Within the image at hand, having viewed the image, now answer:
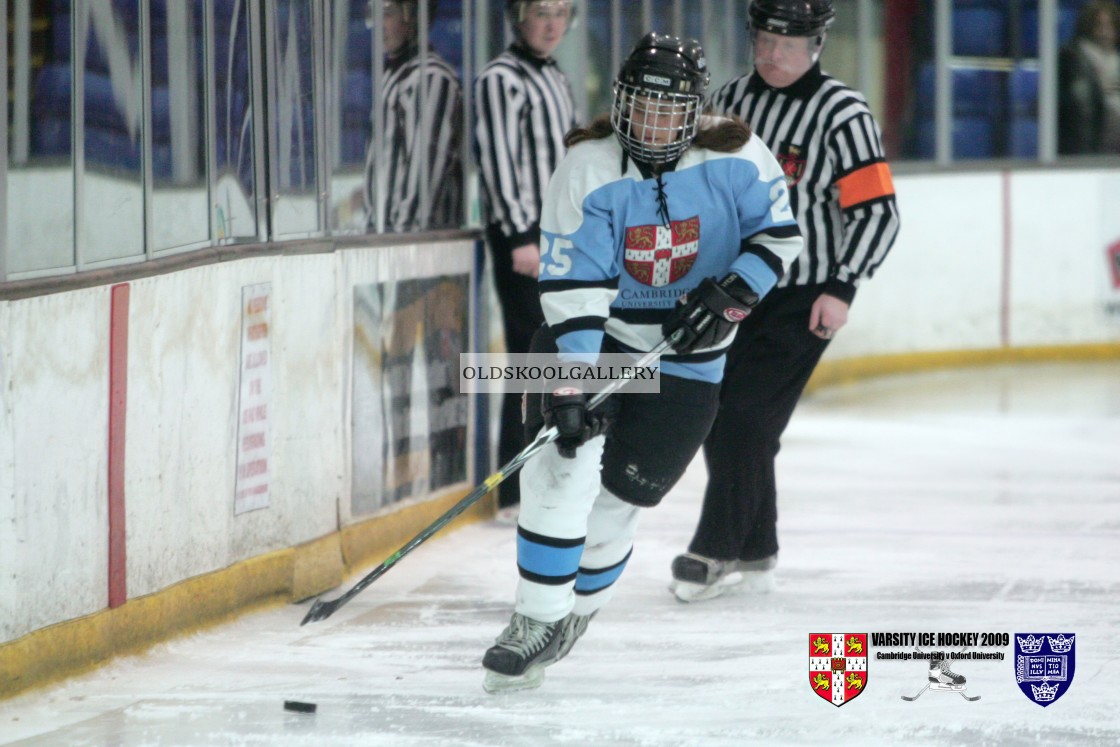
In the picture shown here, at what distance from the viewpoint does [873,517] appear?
468cm

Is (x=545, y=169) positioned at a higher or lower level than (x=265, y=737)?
higher

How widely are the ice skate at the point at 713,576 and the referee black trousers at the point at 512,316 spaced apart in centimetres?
93

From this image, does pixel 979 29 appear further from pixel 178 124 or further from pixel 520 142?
pixel 178 124

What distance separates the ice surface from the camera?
2807 millimetres

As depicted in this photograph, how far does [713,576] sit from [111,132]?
5.31 ft

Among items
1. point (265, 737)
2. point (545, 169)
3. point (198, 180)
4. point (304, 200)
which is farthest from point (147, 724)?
point (545, 169)

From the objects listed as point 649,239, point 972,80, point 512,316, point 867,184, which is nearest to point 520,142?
point 512,316

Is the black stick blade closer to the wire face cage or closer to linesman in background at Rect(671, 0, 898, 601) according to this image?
linesman in background at Rect(671, 0, 898, 601)

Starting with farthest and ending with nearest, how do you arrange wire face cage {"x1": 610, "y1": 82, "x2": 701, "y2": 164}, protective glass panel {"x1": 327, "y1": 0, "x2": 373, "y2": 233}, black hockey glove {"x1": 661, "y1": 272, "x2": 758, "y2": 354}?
protective glass panel {"x1": 327, "y1": 0, "x2": 373, "y2": 233}, black hockey glove {"x1": 661, "y1": 272, "x2": 758, "y2": 354}, wire face cage {"x1": 610, "y1": 82, "x2": 701, "y2": 164}

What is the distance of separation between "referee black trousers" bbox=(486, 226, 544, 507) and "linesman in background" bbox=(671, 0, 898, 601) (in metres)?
0.95

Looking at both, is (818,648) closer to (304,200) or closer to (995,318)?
(304,200)

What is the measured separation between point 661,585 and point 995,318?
175 inches

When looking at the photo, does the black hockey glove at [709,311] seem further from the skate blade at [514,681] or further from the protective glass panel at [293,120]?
the protective glass panel at [293,120]

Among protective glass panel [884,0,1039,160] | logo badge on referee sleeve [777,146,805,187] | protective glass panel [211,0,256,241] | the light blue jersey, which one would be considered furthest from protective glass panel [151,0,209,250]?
protective glass panel [884,0,1039,160]
